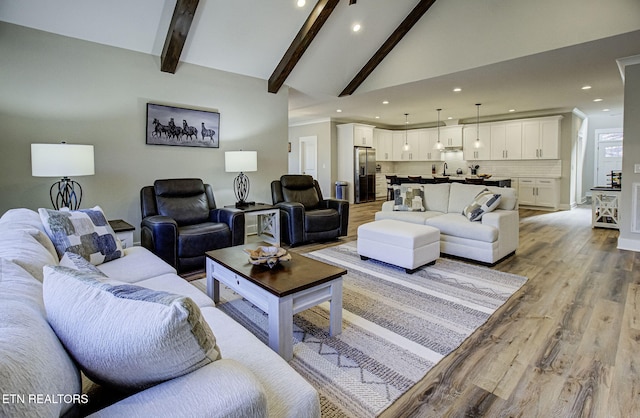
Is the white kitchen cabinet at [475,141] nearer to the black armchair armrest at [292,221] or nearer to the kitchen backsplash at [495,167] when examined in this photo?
the kitchen backsplash at [495,167]

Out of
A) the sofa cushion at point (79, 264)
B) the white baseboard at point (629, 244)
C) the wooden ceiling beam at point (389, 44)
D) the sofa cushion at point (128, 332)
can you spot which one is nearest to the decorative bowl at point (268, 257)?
the sofa cushion at point (79, 264)

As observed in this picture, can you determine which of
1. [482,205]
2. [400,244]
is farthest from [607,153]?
[400,244]

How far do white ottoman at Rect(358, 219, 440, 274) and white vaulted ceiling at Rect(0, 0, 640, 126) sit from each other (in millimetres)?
2704

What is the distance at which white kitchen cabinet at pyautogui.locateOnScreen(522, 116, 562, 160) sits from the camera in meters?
8.02

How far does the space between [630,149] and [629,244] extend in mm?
1242

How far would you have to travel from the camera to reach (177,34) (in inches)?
156

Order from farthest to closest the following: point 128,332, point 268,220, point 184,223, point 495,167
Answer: point 495,167 < point 268,220 < point 184,223 < point 128,332

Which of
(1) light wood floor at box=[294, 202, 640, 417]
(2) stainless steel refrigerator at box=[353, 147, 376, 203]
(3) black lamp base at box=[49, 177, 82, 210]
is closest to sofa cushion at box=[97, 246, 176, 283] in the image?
(3) black lamp base at box=[49, 177, 82, 210]

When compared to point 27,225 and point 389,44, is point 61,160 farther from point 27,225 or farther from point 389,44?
point 389,44

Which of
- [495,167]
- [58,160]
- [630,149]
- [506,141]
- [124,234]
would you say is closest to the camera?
[58,160]

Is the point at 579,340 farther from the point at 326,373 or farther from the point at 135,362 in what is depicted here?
the point at 135,362

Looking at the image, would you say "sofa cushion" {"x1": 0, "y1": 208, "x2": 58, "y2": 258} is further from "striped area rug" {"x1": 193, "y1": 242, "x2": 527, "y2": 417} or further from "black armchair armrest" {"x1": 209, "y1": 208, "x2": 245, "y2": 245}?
"black armchair armrest" {"x1": 209, "y1": 208, "x2": 245, "y2": 245}

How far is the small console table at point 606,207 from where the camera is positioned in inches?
228

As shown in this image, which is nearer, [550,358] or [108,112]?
[550,358]
